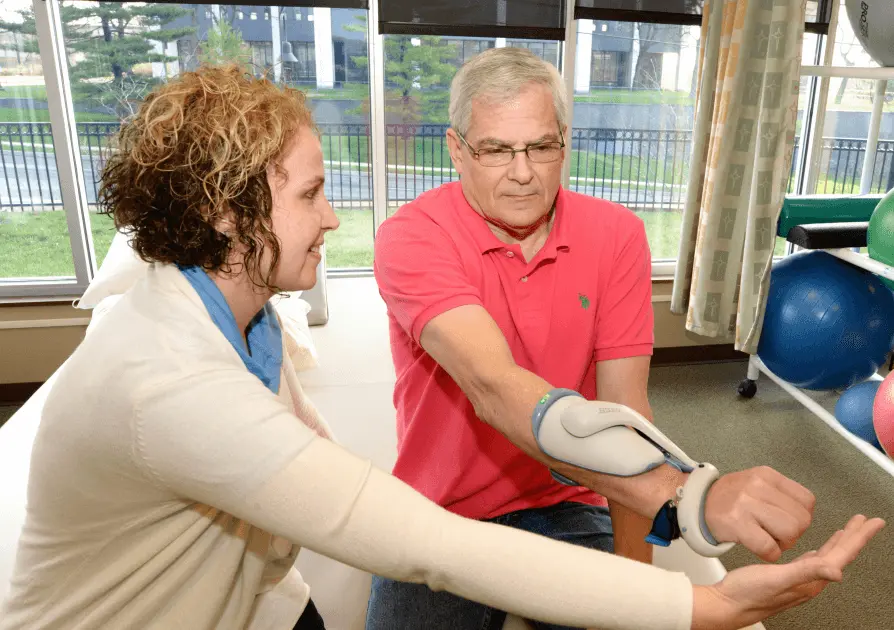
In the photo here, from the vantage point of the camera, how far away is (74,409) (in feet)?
2.53

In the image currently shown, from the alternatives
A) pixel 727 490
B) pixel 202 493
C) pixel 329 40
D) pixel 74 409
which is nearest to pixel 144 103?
pixel 74 409

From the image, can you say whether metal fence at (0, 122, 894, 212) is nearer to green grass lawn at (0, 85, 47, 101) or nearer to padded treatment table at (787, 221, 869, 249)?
green grass lawn at (0, 85, 47, 101)

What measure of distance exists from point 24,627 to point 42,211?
2788mm

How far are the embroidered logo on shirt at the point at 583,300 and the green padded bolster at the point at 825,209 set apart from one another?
186cm

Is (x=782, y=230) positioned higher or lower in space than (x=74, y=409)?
lower

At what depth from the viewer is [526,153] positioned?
129cm

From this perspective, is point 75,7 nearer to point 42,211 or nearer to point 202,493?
point 42,211

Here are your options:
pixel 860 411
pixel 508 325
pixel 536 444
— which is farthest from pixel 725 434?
pixel 536 444

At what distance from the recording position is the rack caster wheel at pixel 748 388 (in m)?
3.27

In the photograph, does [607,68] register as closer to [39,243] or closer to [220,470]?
[39,243]

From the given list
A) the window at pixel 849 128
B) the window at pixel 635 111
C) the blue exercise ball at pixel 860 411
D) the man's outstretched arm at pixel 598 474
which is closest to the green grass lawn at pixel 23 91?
the window at pixel 635 111

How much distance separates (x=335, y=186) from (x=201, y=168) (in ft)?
8.96

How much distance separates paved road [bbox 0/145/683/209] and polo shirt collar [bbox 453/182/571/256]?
5.43 feet

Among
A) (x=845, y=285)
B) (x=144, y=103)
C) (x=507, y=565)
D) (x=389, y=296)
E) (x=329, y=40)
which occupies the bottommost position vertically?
(x=845, y=285)
